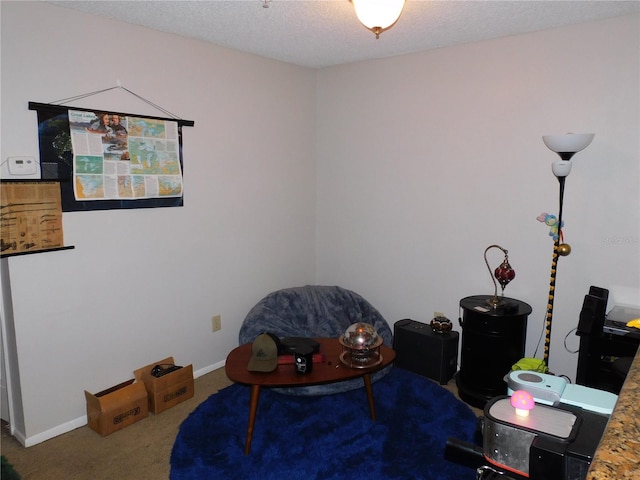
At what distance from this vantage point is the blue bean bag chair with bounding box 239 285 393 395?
3.53 m

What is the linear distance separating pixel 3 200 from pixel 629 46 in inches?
140

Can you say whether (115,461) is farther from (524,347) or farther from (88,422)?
(524,347)

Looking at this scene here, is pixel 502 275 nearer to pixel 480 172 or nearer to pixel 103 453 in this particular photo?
pixel 480 172

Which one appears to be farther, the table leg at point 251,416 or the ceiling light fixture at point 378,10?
the table leg at point 251,416

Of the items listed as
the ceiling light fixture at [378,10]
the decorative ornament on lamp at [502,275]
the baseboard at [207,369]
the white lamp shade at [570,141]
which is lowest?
the baseboard at [207,369]

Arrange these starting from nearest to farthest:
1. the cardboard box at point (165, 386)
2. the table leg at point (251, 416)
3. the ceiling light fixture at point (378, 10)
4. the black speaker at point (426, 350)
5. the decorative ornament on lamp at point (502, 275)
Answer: the ceiling light fixture at point (378, 10) → the table leg at point (251, 416) → the cardboard box at point (165, 386) → the decorative ornament on lamp at point (502, 275) → the black speaker at point (426, 350)

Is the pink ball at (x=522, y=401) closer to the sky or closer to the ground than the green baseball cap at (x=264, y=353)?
closer to the sky

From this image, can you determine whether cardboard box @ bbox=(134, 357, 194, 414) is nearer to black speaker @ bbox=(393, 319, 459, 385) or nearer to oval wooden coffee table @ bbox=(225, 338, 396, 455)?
oval wooden coffee table @ bbox=(225, 338, 396, 455)

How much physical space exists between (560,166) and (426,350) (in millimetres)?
1561

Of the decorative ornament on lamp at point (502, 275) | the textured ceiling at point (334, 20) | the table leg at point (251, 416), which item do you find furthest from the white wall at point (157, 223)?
Answer: the decorative ornament on lamp at point (502, 275)

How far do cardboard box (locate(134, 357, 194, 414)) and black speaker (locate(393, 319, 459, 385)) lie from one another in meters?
1.56

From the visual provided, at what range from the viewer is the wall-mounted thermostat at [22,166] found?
2441 millimetres

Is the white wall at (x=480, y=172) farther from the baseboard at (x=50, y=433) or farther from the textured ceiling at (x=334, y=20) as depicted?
the baseboard at (x=50, y=433)

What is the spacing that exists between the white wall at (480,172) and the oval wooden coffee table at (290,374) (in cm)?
109
